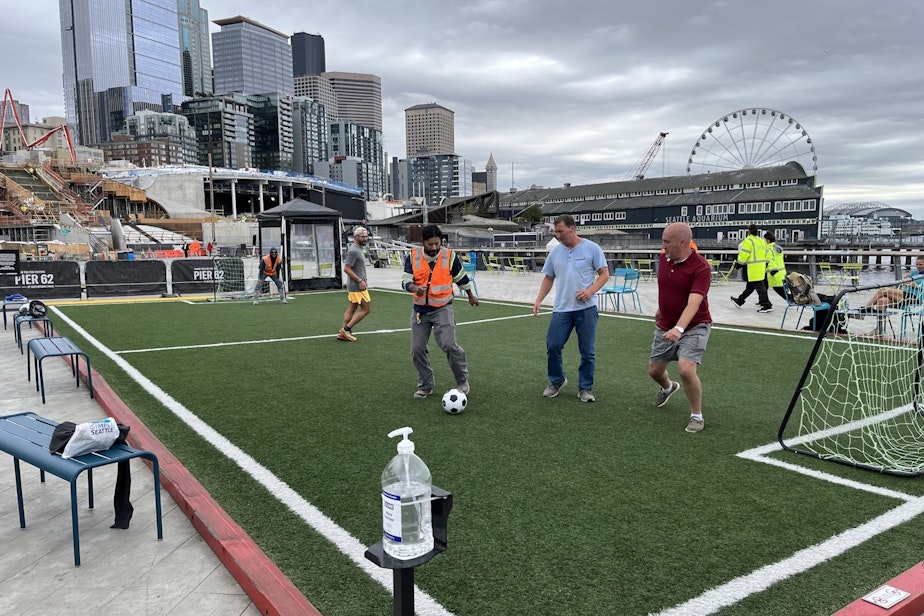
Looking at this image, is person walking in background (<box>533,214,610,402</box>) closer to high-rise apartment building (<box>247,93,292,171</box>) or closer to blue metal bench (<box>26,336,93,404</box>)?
blue metal bench (<box>26,336,93,404</box>)

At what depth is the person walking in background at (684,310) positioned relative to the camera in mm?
5184

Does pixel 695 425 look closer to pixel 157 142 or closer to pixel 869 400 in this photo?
pixel 869 400

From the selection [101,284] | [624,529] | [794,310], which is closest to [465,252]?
[101,284]

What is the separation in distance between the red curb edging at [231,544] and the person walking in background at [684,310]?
3431 millimetres

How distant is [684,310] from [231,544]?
385 centimetres

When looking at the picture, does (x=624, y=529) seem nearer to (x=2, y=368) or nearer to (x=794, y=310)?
(x=2, y=368)

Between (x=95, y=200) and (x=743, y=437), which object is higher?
(x=95, y=200)

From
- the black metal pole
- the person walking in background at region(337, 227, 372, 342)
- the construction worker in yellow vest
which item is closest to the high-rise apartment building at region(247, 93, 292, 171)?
the construction worker in yellow vest

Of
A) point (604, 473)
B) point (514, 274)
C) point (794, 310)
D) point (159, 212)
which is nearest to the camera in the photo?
point (604, 473)

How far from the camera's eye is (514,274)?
28766mm

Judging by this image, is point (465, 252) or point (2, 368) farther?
point (465, 252)

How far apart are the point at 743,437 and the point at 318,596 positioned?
3.90 metres

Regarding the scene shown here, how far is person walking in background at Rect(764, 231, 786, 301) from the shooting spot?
13.6 metres

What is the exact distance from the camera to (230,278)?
19.6 metres
